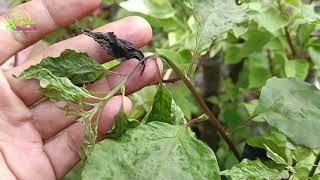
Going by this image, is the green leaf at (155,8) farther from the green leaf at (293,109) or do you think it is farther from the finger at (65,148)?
the green leaf at (293,109)

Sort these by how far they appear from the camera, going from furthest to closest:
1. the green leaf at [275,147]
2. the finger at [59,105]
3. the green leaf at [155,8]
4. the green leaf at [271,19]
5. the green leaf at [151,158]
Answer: the green leaf at [155,8] < the green leaf at [271,19] < the finger at [59,105] < the green leaf at [275,147] < the green leaf at [151,158]

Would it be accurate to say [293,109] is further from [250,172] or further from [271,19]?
[271,19]

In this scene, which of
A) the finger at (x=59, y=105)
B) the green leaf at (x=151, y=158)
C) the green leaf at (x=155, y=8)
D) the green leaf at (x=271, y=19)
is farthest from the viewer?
the green leaf at (x=155, y=8)

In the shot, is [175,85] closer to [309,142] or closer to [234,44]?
[234,44]

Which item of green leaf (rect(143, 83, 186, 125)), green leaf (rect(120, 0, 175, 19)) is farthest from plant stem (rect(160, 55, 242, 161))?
green leaf (rect(120, 0, 175, 19))

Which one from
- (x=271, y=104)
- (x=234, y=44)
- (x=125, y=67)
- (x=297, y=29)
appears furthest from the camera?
(x=234, y=44)

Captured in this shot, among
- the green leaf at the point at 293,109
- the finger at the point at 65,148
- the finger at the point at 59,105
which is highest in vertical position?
the green leaf at the point at 293,109

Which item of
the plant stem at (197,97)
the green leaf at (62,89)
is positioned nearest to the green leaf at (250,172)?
the plant stem at (197,97)

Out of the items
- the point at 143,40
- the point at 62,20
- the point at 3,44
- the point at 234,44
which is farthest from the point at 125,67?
the point at 234,44
